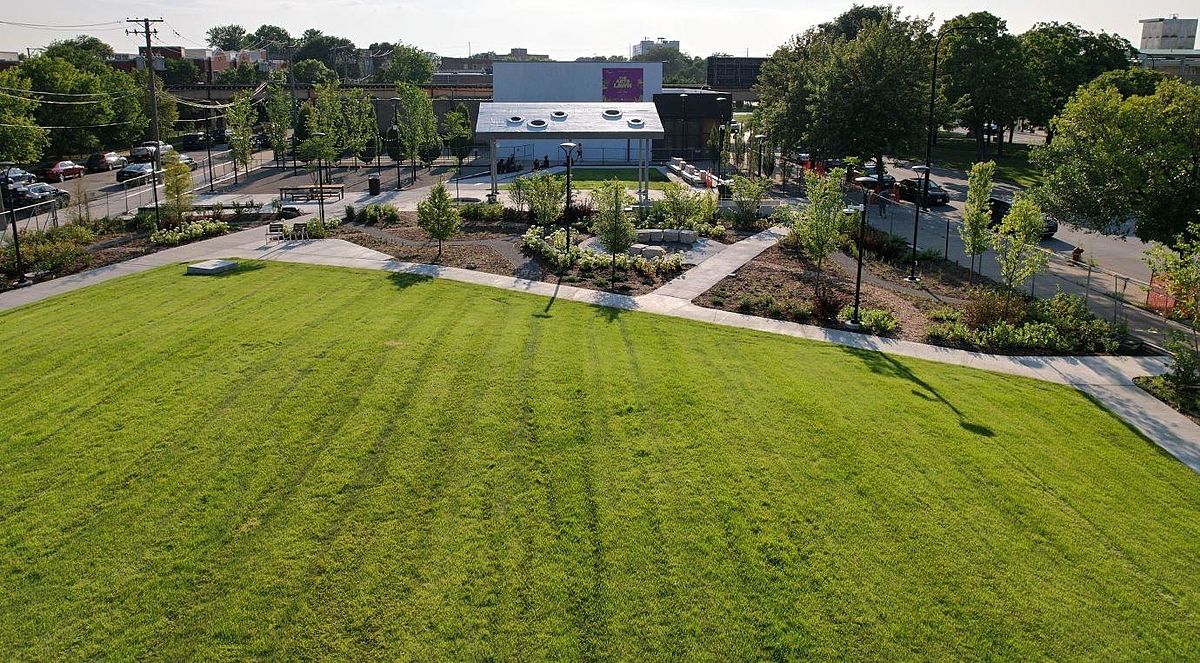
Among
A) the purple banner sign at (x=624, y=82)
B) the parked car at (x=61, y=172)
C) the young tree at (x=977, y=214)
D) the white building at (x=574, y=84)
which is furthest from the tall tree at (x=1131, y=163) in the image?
the parked car at (x=61, y=172)

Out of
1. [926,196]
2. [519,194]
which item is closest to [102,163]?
[519,194]

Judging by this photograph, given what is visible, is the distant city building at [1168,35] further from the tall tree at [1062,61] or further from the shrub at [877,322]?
the shrub at [877,322]

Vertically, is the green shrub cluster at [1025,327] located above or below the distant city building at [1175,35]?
below

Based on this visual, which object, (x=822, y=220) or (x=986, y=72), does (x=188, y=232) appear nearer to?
(x=822, y=220)

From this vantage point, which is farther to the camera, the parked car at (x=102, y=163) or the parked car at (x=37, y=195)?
the parked car at (x=102, y=163)

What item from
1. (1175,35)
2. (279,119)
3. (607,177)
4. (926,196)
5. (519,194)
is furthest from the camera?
(1175,35)

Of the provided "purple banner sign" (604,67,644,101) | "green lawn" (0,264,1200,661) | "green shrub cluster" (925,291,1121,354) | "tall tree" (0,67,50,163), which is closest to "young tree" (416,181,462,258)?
"green lawn" (0,264,1200,661)

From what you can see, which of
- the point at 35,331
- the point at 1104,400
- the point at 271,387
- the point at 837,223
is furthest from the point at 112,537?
the point at 837,223

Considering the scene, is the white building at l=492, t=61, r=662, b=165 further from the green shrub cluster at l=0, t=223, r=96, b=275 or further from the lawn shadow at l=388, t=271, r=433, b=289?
the lawn shadow at l=388, t=271, r=433, b=289
